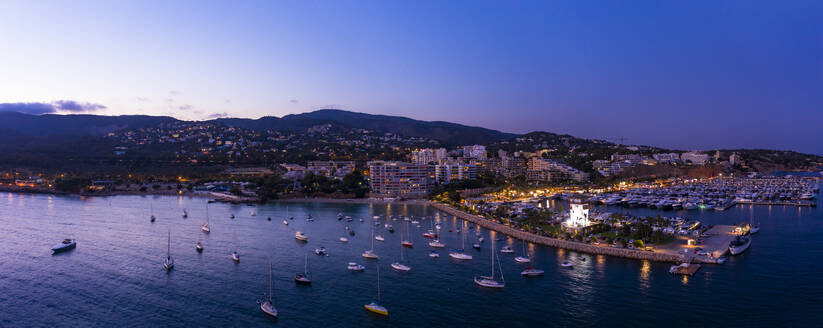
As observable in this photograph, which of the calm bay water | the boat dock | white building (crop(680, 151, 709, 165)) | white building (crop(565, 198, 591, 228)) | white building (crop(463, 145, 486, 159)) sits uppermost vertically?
white building (crop(463, 145, 486, 159))

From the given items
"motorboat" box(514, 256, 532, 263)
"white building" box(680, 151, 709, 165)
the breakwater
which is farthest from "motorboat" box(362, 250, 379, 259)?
"white building" box(680, 151, 709, 165)

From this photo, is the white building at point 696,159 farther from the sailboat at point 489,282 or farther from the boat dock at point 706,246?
the sailboat at point 489,282

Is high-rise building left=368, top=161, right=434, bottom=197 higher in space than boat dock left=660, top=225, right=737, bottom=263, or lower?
higher

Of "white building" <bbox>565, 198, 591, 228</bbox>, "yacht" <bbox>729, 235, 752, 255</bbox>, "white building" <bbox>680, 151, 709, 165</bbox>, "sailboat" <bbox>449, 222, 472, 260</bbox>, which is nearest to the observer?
"yacht" <bbox>729, 235, 752, 255</bbox>

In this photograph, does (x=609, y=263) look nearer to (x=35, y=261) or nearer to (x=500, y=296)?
(x=500, y=296)

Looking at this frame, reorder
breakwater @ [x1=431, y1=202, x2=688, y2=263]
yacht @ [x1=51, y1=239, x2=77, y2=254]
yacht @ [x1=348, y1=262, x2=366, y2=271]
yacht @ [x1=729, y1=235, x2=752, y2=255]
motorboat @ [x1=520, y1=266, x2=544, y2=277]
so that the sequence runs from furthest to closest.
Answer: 1. yacht @ [x1=51, y1=239, x2=77, y2=254]
2. yacht @ [x1=729, y1=235, x2=752, y2=255]
3. breakwater @ [x1=431, y1=202, x2=688, y2=263]
4. yacht @ [x1=348, y1=262, x2=366, y2=271]
5. motorboat @ [x1=520, y1=266, x2=544, y2=277]

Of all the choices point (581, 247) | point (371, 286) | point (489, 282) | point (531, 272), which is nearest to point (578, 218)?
point (581, 247)

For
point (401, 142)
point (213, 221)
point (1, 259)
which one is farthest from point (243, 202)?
point (401, 142)

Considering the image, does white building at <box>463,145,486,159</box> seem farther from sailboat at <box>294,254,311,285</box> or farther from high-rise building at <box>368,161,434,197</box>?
sailboat at <box>294,254,311,285</box>
